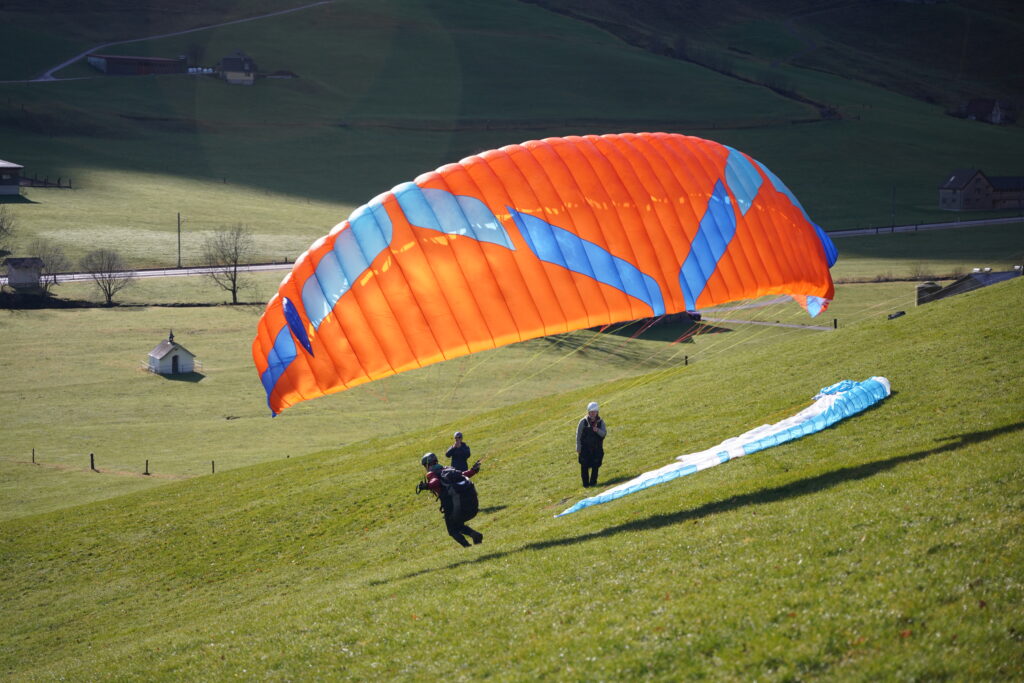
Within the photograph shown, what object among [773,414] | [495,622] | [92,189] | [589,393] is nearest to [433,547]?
[495,622]

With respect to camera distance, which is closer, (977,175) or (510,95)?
(977,175)

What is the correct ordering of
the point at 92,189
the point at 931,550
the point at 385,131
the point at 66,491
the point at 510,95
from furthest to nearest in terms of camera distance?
the point at 510,95, the point at 385,131, the point at 92,189, the point at 66,491, the point at 931,550

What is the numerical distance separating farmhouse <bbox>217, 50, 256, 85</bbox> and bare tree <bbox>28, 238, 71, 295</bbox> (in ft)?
226

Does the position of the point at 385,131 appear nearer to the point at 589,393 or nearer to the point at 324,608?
the point at 589,393

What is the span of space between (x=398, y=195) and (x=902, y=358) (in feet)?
A: 45.7

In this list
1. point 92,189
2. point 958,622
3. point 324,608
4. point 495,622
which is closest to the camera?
point 958,622

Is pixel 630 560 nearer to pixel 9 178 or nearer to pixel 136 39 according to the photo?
pixel 9 178

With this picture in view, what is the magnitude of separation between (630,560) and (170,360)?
1862 inches

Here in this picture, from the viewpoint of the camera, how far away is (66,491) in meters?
33.1

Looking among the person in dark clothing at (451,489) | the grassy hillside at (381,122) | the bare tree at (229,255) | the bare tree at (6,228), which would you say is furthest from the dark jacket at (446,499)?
the bare tree at (6,228)

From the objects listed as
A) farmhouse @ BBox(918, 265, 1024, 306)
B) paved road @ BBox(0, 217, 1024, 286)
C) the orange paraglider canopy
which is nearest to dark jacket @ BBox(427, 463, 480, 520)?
the orange paraglider canopy

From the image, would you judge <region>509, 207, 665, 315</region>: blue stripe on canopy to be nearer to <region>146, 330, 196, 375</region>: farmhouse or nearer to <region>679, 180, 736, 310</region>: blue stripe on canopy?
<region>679, 180, 736, 310</region>: blue stripe on canopy

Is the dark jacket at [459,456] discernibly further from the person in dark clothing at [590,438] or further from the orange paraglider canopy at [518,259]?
the orange paraglider canopy at [518,259]

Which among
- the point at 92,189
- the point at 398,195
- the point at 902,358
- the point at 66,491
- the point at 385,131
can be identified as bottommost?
the point at 66,491
